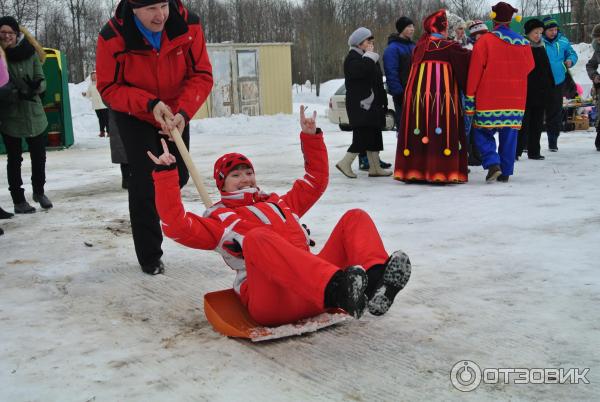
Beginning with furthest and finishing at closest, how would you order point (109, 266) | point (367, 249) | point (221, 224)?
1. point (109, 266)
2. point (221, 224)
3. point (367, 249)

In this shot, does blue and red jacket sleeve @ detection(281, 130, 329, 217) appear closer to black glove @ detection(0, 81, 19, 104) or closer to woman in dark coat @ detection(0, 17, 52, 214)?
black glove @ detection(0, 81, 19, 104)

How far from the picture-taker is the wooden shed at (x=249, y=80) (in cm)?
2120

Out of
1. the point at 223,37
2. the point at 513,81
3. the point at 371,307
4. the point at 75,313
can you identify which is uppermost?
the point at 223,37

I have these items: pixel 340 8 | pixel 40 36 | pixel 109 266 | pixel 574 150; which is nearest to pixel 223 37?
pixel 340 8

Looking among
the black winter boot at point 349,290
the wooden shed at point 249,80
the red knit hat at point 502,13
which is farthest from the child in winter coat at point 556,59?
the wooden shed at point 249,80

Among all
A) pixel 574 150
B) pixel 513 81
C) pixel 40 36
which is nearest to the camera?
pixel 513 81

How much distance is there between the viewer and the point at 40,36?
42000 mm

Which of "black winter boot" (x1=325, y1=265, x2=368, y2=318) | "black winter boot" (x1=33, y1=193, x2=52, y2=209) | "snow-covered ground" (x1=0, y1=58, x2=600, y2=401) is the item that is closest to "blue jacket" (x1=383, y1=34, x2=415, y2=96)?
"snow-covered ground" (x1=0, y1=58, x2=600, y2=401)

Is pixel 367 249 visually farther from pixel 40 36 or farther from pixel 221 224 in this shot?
pixel 40 36

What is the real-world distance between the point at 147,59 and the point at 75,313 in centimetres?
149

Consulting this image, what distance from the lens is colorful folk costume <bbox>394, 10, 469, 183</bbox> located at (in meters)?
6.80

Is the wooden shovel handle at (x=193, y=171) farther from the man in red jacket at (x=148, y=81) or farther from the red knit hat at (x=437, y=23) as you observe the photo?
the red knit hat at (x=437, y=23)

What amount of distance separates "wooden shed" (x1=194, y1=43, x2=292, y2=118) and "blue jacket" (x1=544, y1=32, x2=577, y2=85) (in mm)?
13501

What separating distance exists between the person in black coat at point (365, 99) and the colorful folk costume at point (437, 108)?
61cm
